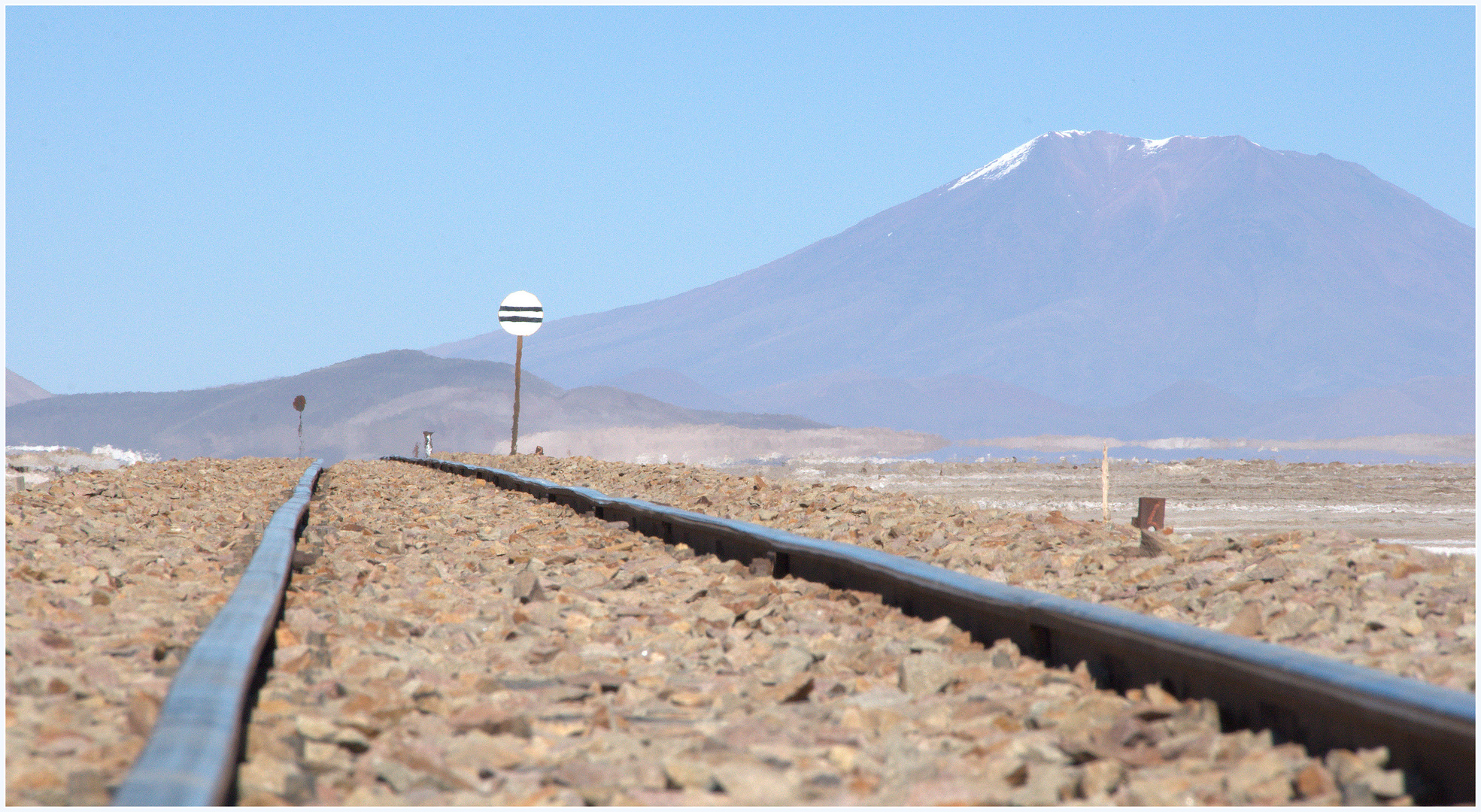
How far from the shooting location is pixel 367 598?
6.29m

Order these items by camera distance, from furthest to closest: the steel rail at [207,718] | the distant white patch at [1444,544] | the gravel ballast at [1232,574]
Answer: the distant white patch at [1444,544]
the gravel ballast at [1232,574]
the steel rail at [207,718]

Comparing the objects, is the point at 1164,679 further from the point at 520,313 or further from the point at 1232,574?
the point at 520,313

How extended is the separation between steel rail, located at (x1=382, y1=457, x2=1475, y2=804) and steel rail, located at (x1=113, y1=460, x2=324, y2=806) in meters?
2.76

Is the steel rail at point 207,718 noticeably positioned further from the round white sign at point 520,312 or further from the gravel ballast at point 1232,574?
the round white sign at point 520,312

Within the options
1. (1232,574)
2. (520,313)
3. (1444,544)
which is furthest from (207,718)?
(520,313)

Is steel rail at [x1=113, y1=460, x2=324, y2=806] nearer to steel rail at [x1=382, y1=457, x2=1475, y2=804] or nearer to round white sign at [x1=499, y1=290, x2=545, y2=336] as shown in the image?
steel rail at [x1=382, y1=457, x2=1475, y2=804]

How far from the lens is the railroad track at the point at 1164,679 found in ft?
9.73

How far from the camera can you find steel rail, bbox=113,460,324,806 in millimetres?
2553

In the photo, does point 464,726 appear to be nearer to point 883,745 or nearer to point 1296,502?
point 883,745

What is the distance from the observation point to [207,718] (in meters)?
3.01

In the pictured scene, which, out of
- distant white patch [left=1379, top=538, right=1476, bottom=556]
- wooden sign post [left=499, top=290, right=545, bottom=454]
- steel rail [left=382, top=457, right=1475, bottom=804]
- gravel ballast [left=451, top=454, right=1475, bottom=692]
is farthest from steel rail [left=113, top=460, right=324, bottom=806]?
wooden sign post [left=499, top=290, right=545, bottom=454]

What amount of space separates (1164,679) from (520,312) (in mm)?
32483

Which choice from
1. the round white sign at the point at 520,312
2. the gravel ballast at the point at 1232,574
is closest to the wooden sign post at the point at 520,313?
the round white sign at the point at 520,312

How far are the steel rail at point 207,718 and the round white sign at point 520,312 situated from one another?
30.7 meters
